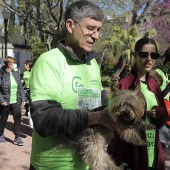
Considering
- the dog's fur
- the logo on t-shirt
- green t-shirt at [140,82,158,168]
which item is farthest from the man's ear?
green t-shirt at [140,82,158,168]

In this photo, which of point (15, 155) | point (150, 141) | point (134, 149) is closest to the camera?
point (134, 149)

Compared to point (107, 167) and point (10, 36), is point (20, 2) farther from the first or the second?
point (10, 36)

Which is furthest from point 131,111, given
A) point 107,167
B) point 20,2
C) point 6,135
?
point 20,2

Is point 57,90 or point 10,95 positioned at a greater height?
point 57,90

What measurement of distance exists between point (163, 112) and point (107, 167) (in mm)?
1129

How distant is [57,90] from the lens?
1.77 metres

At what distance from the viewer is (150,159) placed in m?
2.87

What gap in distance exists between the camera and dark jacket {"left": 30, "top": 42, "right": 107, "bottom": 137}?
1.65 m

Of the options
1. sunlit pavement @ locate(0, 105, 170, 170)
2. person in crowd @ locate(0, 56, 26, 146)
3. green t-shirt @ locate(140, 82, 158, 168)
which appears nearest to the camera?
green t-shirt @ locate(140, 82, 158, 168)

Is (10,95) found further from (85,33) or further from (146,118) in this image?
(85,33)

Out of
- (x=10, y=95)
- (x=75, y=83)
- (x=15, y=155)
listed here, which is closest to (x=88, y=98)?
(x=75, y=83)

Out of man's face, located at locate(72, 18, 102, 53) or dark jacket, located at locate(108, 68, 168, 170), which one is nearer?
man's face, located at locate(72, 18, 102, 53)

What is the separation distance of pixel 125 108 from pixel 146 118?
1.22m

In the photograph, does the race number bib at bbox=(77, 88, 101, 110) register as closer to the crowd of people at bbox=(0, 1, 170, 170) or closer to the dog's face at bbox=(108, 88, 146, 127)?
the crowd of people at bbox=(0, 1, 170, 170)
